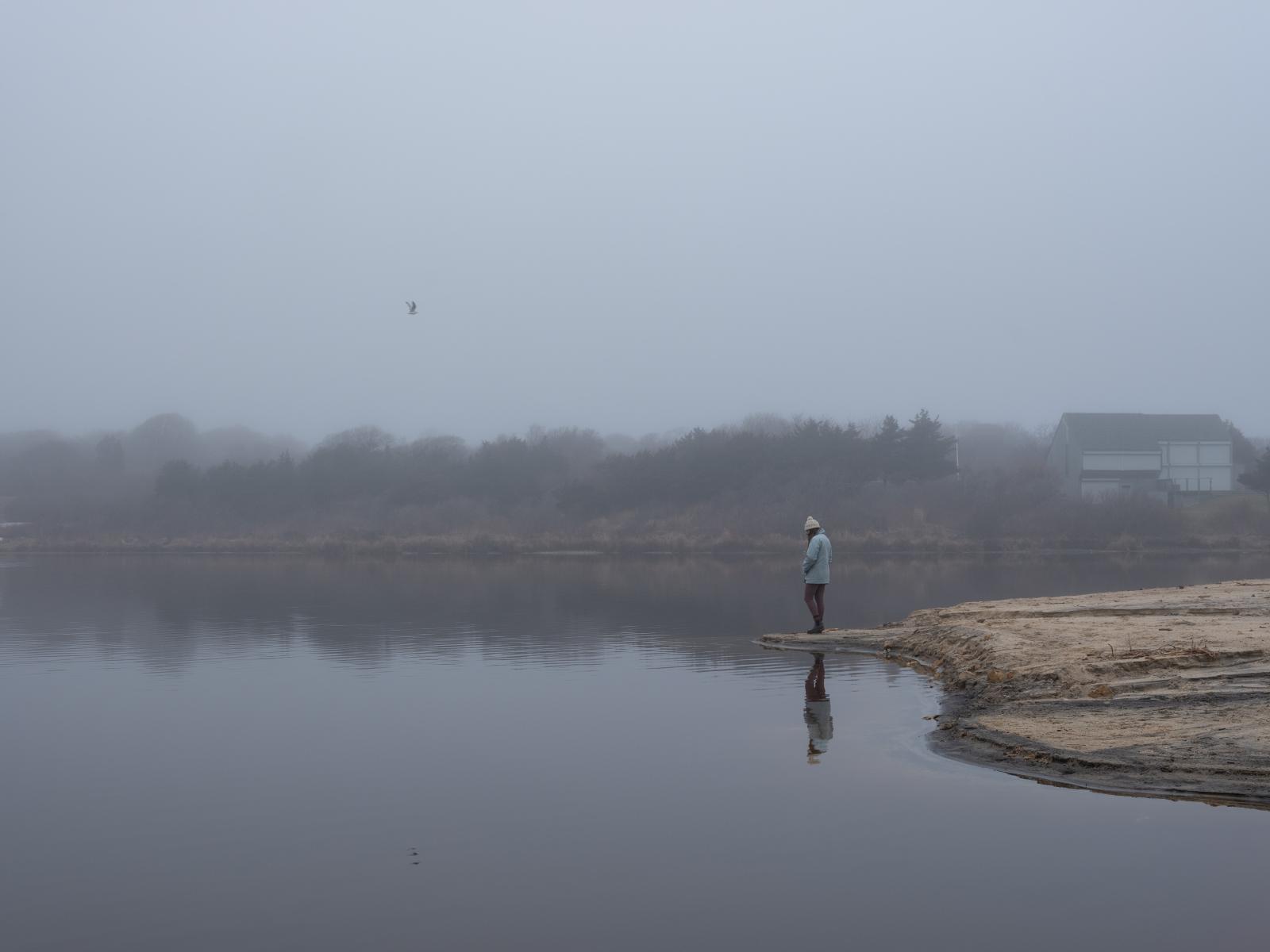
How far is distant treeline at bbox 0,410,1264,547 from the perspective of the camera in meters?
58.4

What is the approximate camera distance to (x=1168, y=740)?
866 centimetres

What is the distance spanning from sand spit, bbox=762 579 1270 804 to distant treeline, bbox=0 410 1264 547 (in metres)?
38.3

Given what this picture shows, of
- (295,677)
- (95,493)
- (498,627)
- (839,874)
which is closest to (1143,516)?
(498,627)

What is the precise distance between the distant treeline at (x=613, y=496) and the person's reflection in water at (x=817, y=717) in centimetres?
4156

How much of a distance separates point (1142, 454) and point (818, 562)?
205ft

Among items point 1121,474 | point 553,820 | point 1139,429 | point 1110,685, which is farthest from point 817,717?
point 1139,429

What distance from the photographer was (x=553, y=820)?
25.0ft

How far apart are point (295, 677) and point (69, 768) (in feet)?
16.0

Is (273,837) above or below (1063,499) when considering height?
below

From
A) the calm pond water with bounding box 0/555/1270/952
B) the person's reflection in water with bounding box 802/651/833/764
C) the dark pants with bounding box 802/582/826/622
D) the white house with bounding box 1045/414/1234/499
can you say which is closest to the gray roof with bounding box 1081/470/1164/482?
the white house with bounding box 1045/414/1234/499

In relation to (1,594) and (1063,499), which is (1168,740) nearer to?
(1,594)

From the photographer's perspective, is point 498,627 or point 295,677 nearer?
point 295,677

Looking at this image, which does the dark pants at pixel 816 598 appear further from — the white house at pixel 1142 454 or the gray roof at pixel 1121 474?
the gray roof at pixel 1121 474

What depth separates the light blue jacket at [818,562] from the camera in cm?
1728
